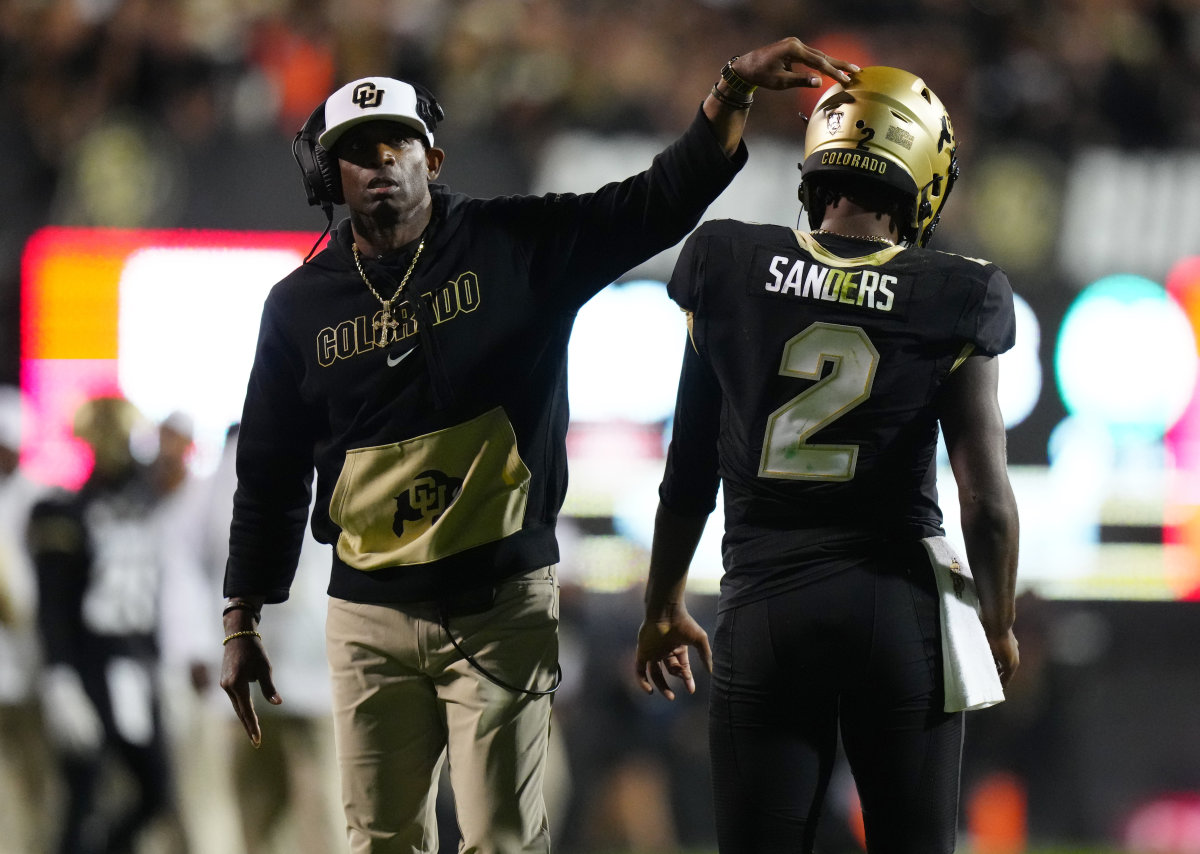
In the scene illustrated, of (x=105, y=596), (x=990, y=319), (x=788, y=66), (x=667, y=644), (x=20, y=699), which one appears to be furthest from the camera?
(x=20, y=699)

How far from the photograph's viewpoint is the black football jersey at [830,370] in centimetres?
238

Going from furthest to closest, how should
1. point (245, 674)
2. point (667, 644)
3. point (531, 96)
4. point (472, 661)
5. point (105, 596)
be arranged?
point (531, 96), point (105, 596), point (245, 674), point (667, 644), point (472, 661)

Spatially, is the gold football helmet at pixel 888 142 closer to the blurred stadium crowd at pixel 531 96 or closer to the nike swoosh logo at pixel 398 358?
the nike swoosh logo at pixel 398 358

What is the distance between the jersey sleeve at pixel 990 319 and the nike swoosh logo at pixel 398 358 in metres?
1.00

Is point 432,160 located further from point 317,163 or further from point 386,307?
point 386,307

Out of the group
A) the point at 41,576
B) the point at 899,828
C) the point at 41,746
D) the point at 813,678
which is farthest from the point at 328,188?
the point at 41,746

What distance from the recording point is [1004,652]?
253 cm

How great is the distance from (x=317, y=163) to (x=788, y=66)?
92 centimetres

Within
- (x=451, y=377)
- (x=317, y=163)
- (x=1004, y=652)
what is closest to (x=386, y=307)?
(x=451, y=377)

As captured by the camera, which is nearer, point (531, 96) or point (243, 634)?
point (243, 634)

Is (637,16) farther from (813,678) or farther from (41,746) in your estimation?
(813,678)

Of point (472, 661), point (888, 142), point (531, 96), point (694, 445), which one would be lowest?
point (472, 661)

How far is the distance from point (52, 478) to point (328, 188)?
4.65 meters

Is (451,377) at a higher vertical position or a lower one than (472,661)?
higher
